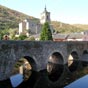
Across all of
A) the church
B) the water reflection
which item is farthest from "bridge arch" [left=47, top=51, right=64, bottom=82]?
the church

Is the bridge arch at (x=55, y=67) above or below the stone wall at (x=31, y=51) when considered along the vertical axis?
below

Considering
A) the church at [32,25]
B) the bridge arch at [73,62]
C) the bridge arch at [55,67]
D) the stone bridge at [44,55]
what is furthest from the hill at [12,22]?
the bridge arch at [55,67]

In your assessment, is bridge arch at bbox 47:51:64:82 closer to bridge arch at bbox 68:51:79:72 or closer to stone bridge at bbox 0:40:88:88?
stone bridge at bbox 0:40:88:88

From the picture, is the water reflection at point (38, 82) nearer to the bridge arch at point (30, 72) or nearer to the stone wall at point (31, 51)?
the bridge arch at point (30, 72)

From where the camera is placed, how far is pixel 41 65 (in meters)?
32.5

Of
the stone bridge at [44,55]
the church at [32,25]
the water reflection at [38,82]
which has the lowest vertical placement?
the water reflection at [38,82]

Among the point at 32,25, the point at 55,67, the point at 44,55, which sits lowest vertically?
the point at 55,67

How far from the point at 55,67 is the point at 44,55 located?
224 inches

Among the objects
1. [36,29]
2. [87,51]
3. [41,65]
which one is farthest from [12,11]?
[41,65]

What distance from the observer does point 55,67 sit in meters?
37.7

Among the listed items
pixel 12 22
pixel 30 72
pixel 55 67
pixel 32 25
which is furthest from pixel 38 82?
pixel 12 22

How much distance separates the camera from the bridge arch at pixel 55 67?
3174 centimetres

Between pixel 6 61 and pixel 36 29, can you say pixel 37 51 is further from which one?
pixel 36 29

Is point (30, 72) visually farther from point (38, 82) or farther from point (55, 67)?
point (55, 67)
